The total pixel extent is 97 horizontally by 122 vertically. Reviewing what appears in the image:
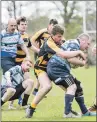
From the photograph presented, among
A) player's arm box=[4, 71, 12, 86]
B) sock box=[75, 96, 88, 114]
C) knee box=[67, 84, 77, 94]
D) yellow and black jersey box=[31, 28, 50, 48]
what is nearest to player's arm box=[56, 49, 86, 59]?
knee box=[67, 84, 77, 94]

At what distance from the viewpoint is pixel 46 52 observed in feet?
27.1

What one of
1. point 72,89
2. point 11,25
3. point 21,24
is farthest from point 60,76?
point 21,24

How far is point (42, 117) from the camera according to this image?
316 inches

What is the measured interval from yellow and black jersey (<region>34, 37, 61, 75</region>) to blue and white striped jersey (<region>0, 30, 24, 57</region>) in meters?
1.31

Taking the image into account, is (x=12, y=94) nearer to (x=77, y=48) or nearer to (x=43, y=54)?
(x=43, y=54)

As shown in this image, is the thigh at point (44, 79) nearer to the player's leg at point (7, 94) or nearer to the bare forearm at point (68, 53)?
the bare forearm at point (68, 53)

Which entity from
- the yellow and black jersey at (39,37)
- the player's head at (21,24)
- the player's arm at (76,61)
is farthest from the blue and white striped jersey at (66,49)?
the yellow and black jersey at (39,37)

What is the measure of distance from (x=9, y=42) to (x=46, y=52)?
149 centimetres

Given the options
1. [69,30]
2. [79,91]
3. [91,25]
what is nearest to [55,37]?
[79,91]

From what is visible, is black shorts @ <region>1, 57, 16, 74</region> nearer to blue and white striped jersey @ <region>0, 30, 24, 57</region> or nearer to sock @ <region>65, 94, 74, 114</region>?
blue and white striped jersey @ <region>0, 30, 24, 57</region>

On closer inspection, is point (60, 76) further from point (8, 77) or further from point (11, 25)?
point (11, 25)

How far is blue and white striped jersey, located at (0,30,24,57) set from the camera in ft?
31.3

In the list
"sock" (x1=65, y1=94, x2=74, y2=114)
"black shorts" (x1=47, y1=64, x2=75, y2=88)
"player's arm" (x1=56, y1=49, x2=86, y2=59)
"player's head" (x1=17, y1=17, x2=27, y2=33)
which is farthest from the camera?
"player's head" (x1=17, y1=17, x2=27, y2=33)

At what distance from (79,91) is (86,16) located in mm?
26245
